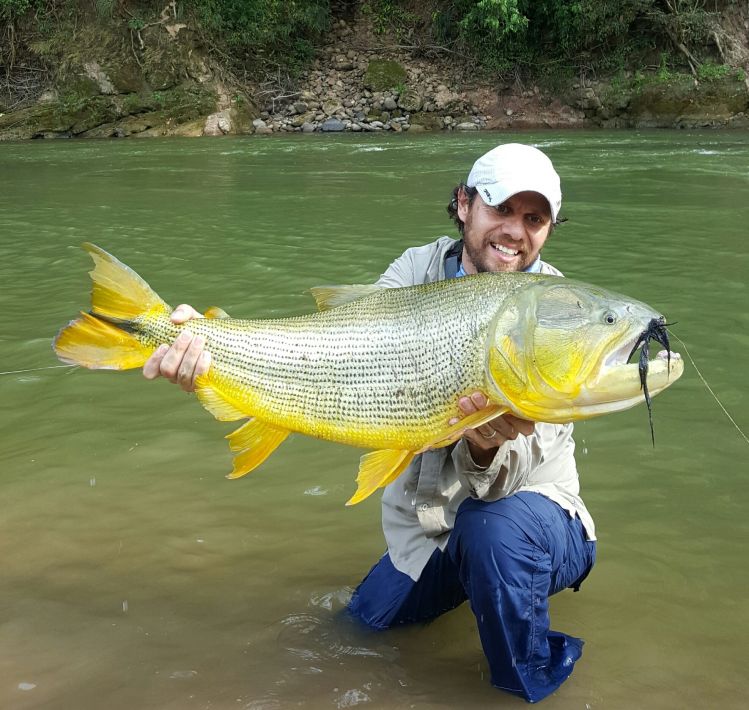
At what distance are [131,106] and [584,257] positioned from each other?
1974cm

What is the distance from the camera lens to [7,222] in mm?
10680

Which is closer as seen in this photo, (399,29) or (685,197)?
(685,197)

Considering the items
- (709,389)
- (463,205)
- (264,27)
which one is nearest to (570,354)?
(463,205)

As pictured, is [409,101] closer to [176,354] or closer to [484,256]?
[484,256]

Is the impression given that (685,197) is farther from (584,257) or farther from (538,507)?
(538,507)

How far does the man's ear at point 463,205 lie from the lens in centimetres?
338

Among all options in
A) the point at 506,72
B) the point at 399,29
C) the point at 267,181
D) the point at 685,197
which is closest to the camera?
the point at 685,197

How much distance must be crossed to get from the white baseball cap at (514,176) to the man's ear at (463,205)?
0.20m

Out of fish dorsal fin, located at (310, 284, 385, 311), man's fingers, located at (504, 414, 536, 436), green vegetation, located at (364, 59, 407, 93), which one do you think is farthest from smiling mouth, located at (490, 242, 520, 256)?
green vegetation, located at (364, 59, 407, 93)

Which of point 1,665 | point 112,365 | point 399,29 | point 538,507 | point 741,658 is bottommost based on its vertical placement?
point 741,658

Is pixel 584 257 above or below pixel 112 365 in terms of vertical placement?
below

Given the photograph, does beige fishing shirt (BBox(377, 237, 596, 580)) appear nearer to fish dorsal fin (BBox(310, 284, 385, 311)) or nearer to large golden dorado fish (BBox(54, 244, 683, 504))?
large golden dorado fish (BBox(54, 244, 683, 504))

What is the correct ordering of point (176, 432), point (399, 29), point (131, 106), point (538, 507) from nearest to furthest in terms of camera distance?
1. point (538, 507)
2. point (176, 432)
3. point (131, 106)
4. point (399, 29)

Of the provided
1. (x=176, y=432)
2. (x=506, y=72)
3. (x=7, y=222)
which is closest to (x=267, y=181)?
(x=7, y=222)
